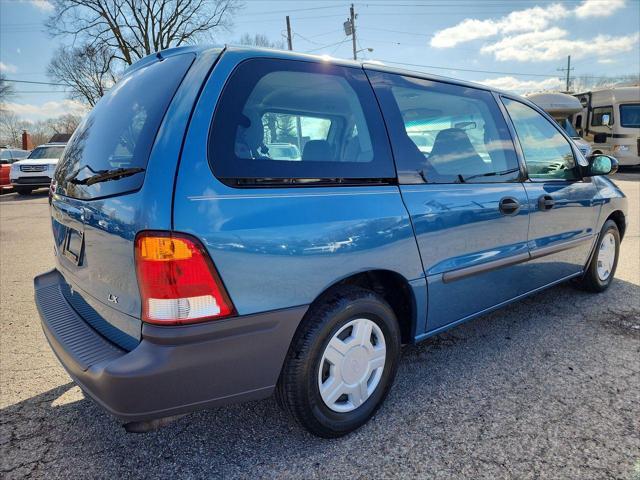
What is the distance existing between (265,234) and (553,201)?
7.61ft

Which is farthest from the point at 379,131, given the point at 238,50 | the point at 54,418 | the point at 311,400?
the point at 54,418

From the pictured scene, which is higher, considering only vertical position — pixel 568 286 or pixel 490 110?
pixel 490 110

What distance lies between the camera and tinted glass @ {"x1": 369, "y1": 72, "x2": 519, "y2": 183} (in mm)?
2240

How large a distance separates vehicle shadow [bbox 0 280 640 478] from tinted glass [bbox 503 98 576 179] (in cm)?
127

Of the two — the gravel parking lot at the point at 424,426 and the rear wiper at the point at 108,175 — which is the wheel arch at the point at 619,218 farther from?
the rear wiper at the point at 108,175

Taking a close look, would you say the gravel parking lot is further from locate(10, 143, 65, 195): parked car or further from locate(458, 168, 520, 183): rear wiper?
locate(10, 143, 65, 195): parked car

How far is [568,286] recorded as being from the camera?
4180mm

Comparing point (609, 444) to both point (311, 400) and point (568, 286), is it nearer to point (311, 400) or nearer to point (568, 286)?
point (311, 400)

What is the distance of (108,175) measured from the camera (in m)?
1.74

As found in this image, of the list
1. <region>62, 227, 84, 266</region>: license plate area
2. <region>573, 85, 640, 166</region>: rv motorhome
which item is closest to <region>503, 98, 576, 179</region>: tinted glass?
<region>62, 227, 84, 266</region>: license plate area

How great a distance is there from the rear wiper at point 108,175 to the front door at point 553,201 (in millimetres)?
2408

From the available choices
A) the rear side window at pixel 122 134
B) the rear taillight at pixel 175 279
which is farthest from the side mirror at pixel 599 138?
the rear taillight at pixel 175 279

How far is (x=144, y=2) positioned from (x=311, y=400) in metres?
32.3

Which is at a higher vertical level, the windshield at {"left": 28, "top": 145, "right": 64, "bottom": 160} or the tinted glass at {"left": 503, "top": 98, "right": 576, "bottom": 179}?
the windshield at {"left": 28, "top": 145, "right": 64, "bottom": 160}
